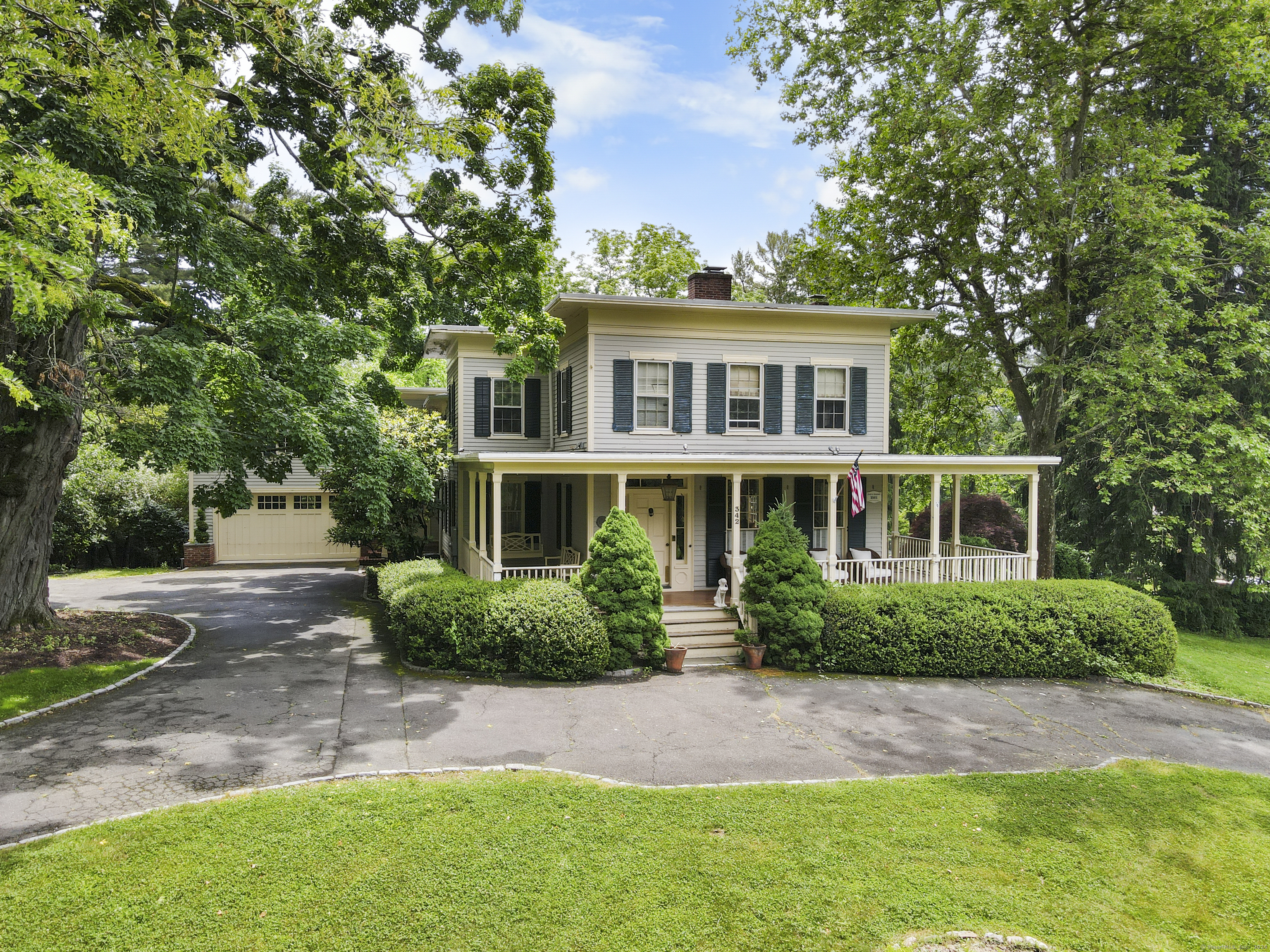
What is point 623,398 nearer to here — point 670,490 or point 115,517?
point 670,490

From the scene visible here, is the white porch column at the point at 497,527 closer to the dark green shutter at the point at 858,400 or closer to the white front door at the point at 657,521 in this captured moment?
the white front door at the point at 657,521

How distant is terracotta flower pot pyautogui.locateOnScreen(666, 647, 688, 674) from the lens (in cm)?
1191

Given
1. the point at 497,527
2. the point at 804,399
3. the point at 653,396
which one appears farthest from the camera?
the point at 804,399

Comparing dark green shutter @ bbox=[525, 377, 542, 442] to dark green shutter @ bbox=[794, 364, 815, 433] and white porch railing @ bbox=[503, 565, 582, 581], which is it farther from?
dark green shutter @ bbox=[794, 364, 815, 433]

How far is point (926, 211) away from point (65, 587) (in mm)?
25896

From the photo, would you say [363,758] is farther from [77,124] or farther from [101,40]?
[77,124]

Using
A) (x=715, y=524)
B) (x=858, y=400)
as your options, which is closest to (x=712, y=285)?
(x=858, y=400)

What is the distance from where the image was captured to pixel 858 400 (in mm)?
16625

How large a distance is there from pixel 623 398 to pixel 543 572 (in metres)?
4.28

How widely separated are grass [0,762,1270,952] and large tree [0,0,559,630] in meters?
3.92

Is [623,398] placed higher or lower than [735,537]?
higher

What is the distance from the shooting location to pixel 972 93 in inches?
714

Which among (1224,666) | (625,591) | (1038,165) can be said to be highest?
(1038,165)

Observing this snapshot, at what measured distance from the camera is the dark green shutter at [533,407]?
18578mm
